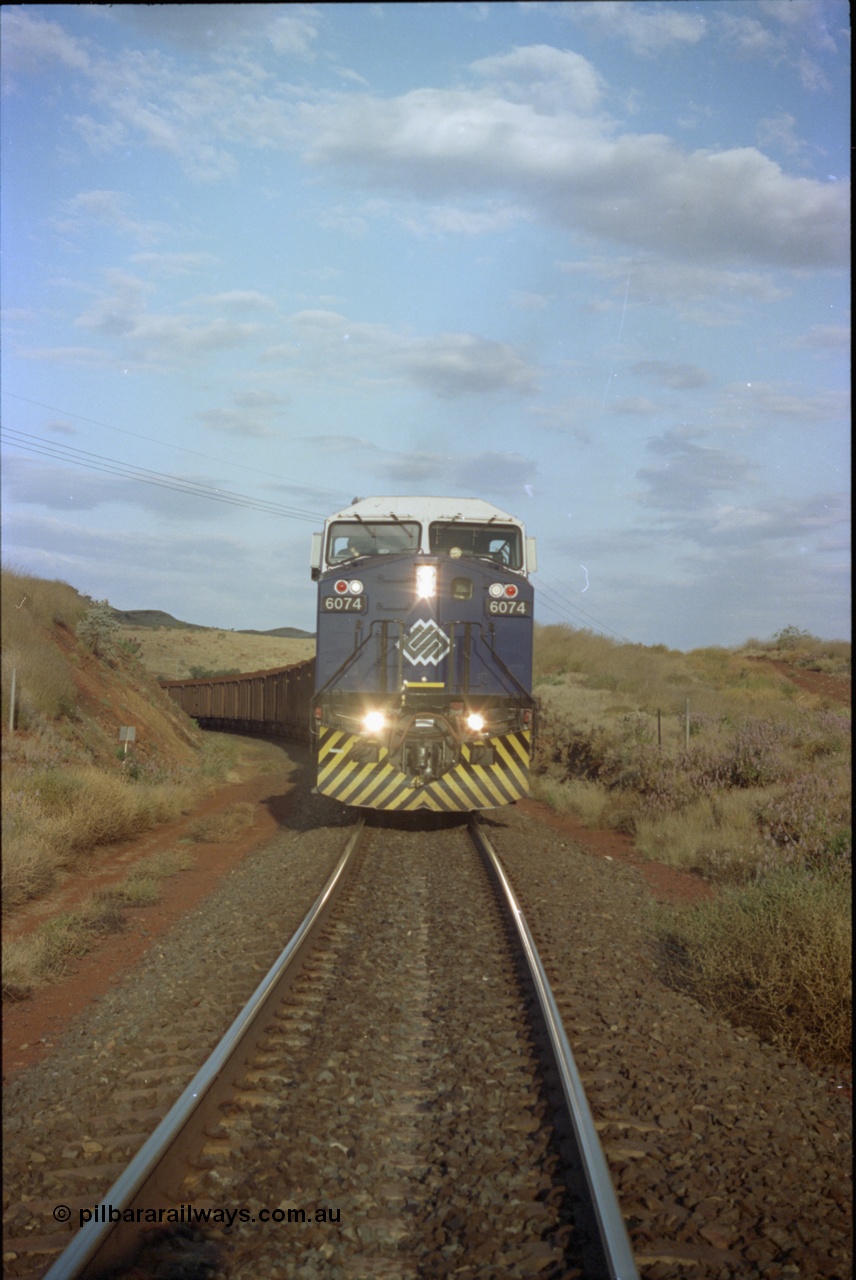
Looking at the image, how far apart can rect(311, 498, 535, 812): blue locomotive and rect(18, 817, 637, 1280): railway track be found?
17.2 feet

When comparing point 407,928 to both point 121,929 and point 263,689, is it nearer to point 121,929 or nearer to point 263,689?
point 121,929

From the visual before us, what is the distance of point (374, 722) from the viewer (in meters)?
12.0

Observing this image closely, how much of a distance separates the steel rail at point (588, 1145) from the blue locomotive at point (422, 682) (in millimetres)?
5334

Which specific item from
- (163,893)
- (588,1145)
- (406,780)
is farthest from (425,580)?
(588,1145)

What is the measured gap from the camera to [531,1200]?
3.71 metres

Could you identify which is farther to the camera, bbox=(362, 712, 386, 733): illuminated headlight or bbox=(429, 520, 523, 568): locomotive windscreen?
bbox=(429, 520, 523, 568): locomotive windscreen

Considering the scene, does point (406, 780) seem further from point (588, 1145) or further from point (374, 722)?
point (588, 1145)

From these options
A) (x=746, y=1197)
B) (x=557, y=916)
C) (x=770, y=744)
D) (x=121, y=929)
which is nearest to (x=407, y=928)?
(x=557, y=916)

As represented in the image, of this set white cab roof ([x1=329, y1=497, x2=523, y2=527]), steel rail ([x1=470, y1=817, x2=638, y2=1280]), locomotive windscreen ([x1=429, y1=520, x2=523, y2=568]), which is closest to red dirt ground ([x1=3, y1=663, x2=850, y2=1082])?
steel rail ([x1=470, y1=817, x2=638, y2=1280])

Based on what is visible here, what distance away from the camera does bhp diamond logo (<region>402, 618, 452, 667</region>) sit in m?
12.2

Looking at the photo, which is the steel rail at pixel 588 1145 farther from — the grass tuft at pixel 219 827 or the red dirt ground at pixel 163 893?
the grass tuft at pixel 219 827

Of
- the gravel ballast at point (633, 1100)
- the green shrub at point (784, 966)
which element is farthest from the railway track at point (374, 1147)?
the green shrub at point (784, 966)

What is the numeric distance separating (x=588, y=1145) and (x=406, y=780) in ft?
27.0

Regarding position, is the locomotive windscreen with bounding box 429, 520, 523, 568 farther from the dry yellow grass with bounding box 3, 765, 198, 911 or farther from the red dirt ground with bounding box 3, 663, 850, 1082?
the dry yellow grass with bounding box 3, 765, 198, 911
